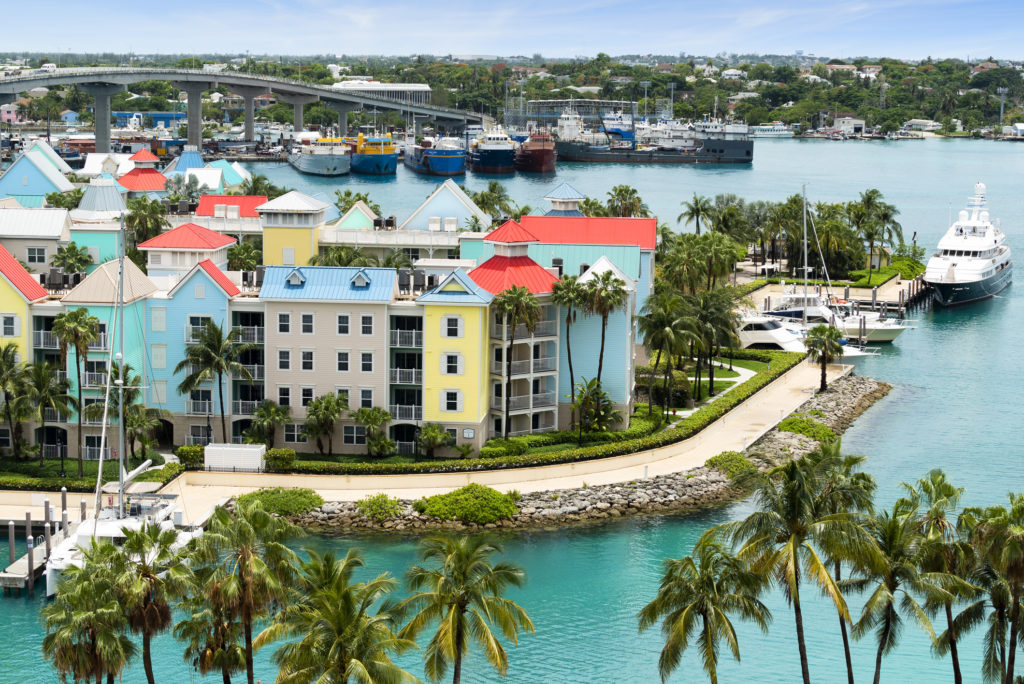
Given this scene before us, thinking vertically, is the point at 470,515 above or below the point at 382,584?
below

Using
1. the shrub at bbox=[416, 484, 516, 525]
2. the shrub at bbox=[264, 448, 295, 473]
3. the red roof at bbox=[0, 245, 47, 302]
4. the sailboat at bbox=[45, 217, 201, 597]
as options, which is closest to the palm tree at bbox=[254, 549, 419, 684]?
the sailboat at bbox=[45, 217, 201, 597]

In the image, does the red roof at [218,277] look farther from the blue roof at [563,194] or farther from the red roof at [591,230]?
the blue roof at [563,194]

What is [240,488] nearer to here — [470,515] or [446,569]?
[470,515]

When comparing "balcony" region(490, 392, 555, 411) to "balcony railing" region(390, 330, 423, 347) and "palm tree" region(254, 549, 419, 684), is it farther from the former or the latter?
"palm tree" region(254, 549, 419, 684)

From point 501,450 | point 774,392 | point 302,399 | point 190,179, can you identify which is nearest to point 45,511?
point 302,399

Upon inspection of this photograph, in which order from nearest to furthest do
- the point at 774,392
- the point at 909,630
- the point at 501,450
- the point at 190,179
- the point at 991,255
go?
the point at 909,630
the point at 501,450
the point at 774,392
the point at 991,255
the point at 190,179

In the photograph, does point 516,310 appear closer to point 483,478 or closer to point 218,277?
point 483,478
